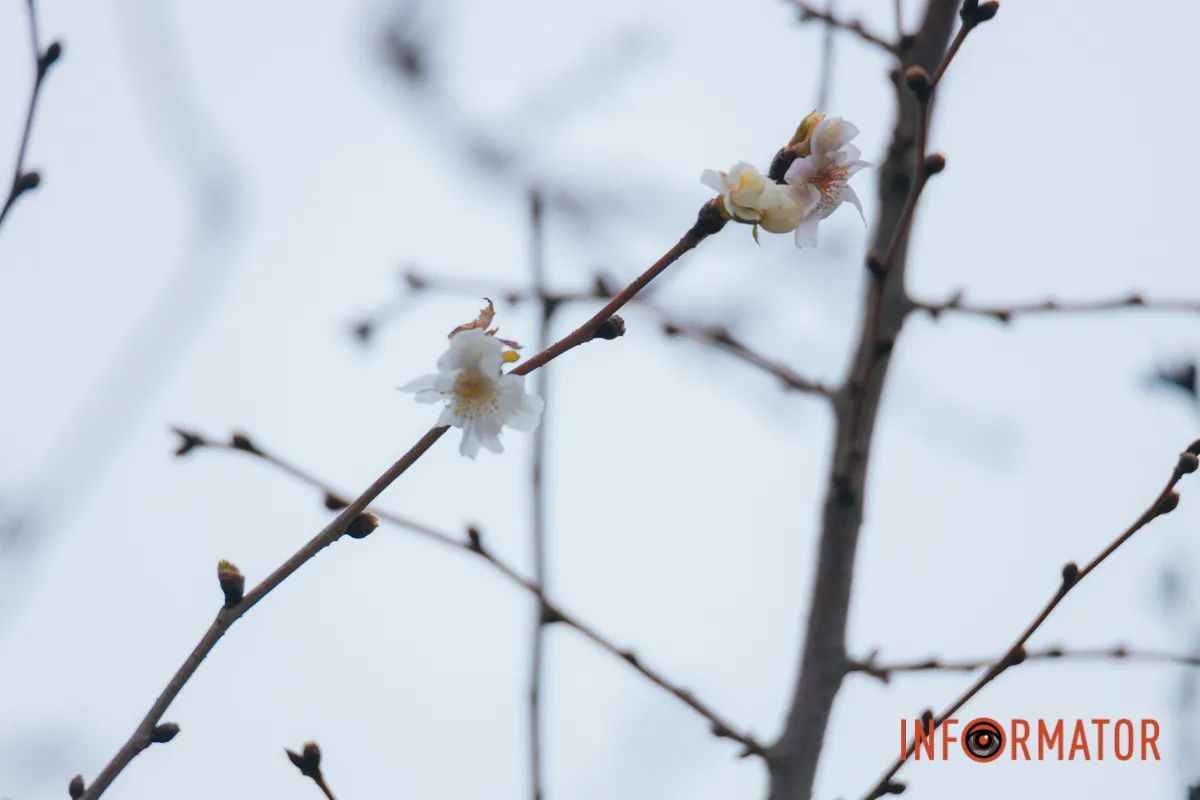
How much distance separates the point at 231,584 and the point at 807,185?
69cm

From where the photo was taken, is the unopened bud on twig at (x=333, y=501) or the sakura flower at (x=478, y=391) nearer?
the sakura flower at (x=478, y=391)

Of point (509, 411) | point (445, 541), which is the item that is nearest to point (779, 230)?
point (509, 411)

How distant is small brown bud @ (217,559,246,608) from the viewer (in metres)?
1.11

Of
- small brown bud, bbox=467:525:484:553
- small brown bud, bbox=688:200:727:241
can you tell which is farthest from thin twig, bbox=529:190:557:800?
small brown bud, bbox=688:200:727:241

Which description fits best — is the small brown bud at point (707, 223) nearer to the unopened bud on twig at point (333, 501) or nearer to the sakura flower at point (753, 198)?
the sakura flower at point (753, 198)

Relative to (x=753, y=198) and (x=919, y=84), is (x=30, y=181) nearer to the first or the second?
(x=753, y=198)

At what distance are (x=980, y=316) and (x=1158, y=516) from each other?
2.22ft

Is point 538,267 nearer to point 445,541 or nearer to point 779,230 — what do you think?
point 445,541

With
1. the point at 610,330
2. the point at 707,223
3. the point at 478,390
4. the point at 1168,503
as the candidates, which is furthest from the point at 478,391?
the point at 1168,503

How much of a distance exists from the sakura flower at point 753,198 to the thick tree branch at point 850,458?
0.37 metres

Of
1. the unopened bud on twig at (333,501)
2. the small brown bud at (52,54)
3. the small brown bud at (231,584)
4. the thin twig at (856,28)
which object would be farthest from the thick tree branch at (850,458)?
the small brown bud at (52,54)

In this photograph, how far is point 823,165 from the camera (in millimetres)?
1255

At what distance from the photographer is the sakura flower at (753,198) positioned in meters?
1.13

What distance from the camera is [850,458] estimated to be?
191 centimetres
